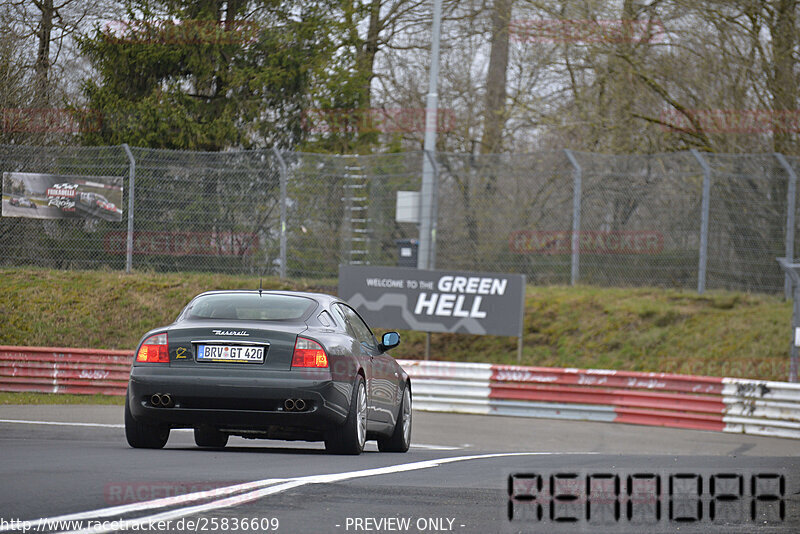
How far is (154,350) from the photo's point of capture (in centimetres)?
821

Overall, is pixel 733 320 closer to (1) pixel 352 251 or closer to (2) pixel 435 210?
(2) pixel 435 210

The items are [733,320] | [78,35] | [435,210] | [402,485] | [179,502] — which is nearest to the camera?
[179,502]

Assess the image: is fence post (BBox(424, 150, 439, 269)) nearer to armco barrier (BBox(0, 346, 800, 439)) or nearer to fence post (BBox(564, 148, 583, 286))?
fence post (BBox(564, 148, 583, 286))

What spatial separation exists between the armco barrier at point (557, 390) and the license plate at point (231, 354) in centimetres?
951

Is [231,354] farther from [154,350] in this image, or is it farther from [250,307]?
[250,307]

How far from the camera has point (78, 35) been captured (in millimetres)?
26250

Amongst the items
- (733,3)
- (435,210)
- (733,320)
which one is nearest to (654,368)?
(733,320)

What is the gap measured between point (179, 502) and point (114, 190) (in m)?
16.9

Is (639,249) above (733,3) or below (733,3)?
below

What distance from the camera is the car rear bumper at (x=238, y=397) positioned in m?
8.02

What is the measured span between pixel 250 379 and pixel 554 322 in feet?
44.2

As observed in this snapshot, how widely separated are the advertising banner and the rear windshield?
13047mm

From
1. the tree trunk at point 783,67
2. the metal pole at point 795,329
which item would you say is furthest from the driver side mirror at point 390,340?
the tree trunk at point 783,67

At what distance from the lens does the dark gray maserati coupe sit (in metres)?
8.04
